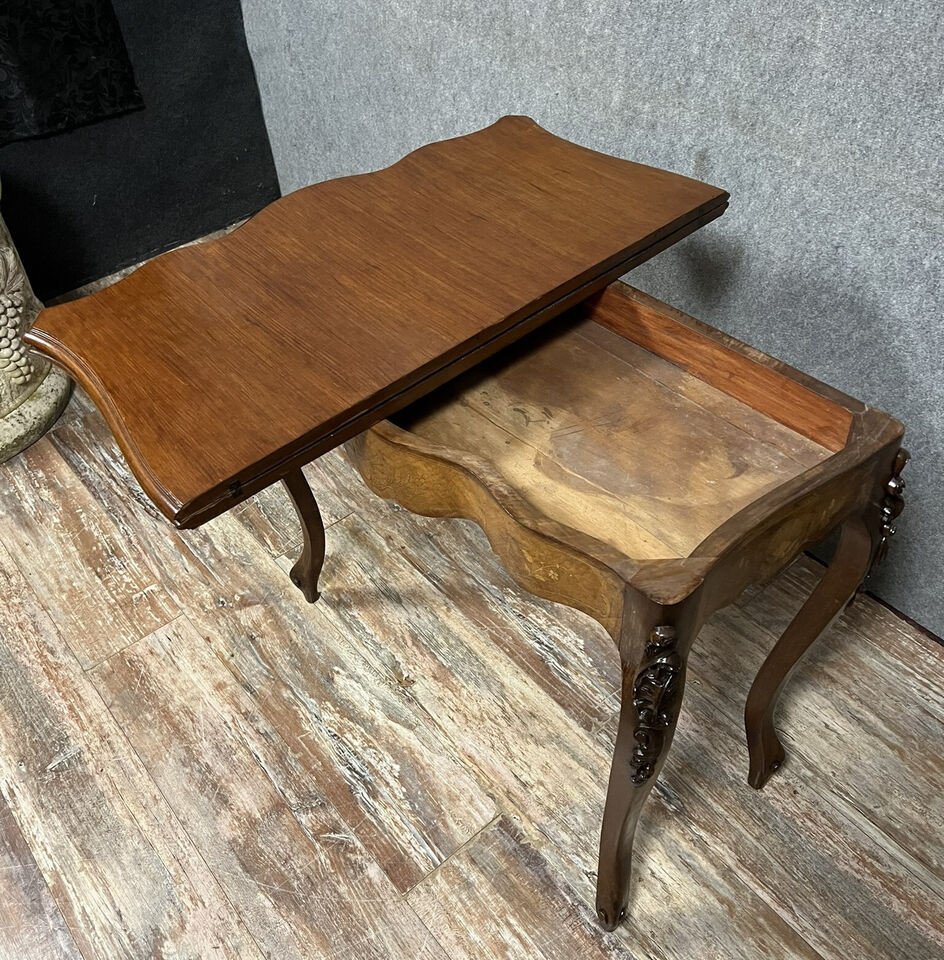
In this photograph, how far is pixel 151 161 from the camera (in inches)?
79.3

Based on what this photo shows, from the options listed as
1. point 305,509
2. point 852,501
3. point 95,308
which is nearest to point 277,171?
point 305,509

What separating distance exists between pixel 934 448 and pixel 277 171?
1745 mm

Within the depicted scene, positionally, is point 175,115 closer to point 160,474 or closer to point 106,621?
point 106,621

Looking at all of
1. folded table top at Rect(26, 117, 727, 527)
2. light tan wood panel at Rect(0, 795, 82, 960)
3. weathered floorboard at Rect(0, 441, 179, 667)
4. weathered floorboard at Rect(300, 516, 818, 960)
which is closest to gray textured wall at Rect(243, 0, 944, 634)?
folded table top at Rect(26, 117, 727, 527)

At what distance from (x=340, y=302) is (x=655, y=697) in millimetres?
462

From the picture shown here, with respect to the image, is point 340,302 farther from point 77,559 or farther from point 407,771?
point 77,559

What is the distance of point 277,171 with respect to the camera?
7.31 ft

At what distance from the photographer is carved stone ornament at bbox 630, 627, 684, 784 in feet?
2.20

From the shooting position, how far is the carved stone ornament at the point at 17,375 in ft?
5.16

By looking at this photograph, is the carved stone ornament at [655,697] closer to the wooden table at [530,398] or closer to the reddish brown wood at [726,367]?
the wooden table at [530,398]

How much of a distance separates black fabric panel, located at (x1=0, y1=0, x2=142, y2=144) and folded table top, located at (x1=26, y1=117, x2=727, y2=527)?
109cm

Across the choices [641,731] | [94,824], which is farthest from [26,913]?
[641,731]

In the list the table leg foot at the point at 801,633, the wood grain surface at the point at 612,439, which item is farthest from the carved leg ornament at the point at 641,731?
the table leg foot at the point at 801,633

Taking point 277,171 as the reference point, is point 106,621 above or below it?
below
